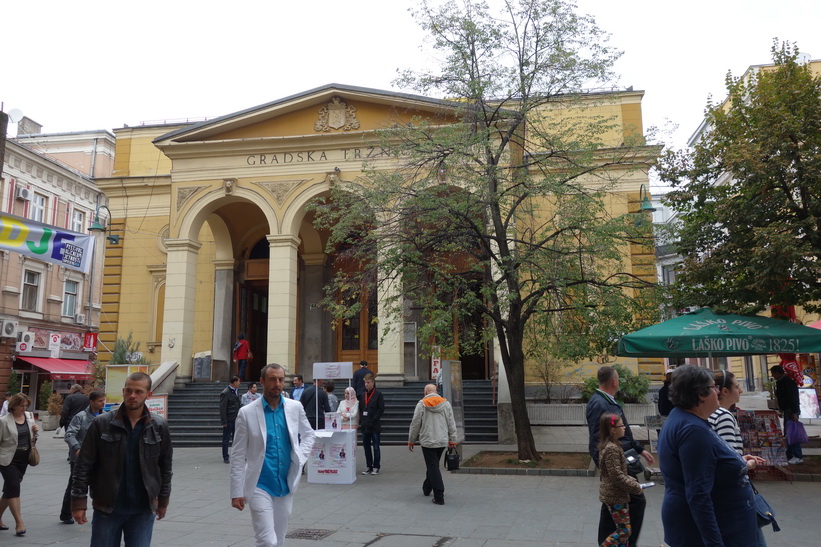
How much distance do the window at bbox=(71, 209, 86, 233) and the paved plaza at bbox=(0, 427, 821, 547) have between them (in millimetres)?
28447

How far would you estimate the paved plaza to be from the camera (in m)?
7.21

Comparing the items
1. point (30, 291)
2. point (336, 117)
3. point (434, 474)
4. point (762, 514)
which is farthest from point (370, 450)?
point (30, 291)

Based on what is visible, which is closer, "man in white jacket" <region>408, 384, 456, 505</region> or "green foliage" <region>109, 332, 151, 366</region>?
"man in white jacket" <region>408, 384, 456, 505</region>

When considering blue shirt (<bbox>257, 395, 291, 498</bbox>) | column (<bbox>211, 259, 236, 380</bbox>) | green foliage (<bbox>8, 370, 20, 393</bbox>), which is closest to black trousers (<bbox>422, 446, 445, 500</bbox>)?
blue shirt (<bbox>257, 395, 291, 498</bbox>)

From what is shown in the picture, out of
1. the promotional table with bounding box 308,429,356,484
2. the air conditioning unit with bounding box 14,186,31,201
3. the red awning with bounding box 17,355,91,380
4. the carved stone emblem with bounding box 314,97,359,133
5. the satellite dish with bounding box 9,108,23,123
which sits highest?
the satellite dish with bounding box 9,108,23,123

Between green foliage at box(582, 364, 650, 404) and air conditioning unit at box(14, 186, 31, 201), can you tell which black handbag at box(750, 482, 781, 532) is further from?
air conditioning unit at box(14, 186, 31, 201)

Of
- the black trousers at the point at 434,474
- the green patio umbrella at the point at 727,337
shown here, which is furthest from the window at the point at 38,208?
the green patio umbrella at the point at 727,337

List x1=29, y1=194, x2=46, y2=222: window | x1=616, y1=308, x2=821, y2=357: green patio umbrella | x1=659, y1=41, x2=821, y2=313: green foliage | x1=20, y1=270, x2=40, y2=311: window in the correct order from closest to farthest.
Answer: x1=616, y1=308, x2=821, y2=357: green patio umbrella
x1=659, y1=41, x2=821, y2=313: green foliage
x1=29, y1=194, x2=46, y2=222: window
x1=20, y1=270, x2=40, y2=311: window

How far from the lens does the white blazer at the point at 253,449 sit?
Answer: 5055 millimetres

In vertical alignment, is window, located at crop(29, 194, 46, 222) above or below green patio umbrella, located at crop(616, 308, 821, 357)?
above

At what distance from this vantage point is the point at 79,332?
125ft

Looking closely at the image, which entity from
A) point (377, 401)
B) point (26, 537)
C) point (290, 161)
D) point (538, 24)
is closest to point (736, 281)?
point (538, 24)

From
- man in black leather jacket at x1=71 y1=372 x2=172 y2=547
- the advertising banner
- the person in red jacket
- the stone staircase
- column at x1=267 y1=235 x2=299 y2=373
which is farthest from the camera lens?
the person in red jacket

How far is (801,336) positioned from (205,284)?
2059 centimetres
